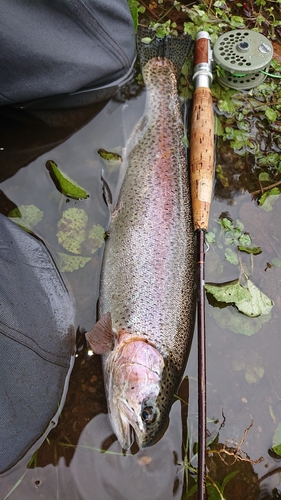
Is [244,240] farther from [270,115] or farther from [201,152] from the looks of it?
[270,115]

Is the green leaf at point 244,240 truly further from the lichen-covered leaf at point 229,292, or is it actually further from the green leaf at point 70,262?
the green leaf at point 70,262

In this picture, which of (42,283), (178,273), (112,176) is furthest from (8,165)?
(178,273)

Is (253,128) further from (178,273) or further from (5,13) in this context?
(5,13)

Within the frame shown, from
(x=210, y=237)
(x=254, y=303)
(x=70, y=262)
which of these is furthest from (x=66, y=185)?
(x=254, y=303)

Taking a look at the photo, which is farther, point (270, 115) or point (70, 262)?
point (270, 115)

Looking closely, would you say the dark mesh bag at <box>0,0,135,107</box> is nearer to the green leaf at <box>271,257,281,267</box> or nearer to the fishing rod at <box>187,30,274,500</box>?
the fishing rod at <box>187,30,274,500</box>

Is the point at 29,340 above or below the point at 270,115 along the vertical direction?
below

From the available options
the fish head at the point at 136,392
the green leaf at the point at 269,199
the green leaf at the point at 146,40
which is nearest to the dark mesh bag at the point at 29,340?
the fish head at the point at 136,392
